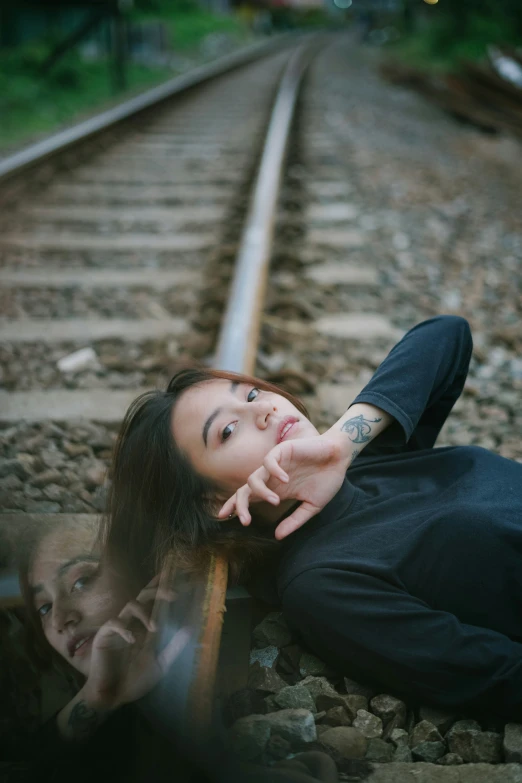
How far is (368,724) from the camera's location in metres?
1.38

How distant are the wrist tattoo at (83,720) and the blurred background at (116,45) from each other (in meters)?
5.75

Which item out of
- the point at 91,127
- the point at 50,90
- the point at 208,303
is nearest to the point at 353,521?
the point at 208,303

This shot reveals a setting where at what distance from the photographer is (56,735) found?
110 cm

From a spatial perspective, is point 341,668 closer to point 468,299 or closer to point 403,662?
point 403,662

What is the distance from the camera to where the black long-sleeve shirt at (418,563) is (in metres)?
1.35

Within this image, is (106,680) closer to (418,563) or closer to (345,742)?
(345,742)

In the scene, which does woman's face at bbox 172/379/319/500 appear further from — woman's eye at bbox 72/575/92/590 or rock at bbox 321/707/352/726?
rock at bbox 321/707/352/726

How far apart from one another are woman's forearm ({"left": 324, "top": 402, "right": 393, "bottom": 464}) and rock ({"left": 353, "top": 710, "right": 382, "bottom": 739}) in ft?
1.58

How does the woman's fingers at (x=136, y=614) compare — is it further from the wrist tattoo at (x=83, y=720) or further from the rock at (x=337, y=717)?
the rock at (x=337, y=717)

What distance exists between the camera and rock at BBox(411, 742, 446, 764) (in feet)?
4.36

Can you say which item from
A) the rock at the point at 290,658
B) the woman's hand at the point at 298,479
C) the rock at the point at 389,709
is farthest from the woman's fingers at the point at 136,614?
the rock at the point at 389,709

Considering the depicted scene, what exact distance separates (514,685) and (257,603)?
1.72 feet

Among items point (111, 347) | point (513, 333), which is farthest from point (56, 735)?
point (513, 333)

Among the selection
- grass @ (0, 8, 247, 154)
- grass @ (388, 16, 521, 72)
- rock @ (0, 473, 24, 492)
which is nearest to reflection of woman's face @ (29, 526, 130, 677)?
rock @ (0, 473, 24, 492)
